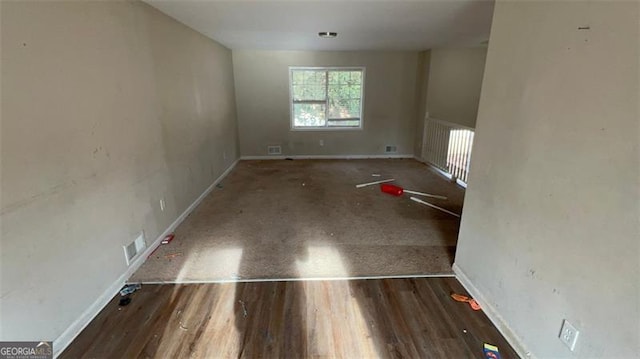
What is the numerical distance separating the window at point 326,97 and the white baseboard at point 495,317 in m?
4.40

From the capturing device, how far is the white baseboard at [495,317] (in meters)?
1.64

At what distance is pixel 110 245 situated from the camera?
2107 mm

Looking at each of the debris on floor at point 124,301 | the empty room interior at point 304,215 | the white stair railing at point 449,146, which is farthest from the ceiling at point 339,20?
the debris on floor at point 124,301

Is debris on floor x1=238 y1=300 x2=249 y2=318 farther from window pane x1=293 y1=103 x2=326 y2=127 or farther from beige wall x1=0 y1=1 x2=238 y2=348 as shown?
window pane x1=293 y1=103 x2=326 y2=127

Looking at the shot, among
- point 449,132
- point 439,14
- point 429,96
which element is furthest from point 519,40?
point 429,96

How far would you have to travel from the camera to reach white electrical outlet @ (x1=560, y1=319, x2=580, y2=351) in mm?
1315

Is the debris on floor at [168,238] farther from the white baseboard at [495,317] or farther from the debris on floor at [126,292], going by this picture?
the white baseboard at [495,317]

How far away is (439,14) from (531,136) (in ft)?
6.49

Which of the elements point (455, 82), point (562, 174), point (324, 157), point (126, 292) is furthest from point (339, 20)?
point (455, 82)

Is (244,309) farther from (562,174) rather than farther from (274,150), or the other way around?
(274,150)

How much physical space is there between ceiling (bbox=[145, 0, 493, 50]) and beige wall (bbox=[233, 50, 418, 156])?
3.33 feet

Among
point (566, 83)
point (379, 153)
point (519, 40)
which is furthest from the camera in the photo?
point (379, 153)

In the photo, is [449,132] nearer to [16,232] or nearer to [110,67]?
[110,67]

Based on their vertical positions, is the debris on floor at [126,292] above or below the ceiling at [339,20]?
below
